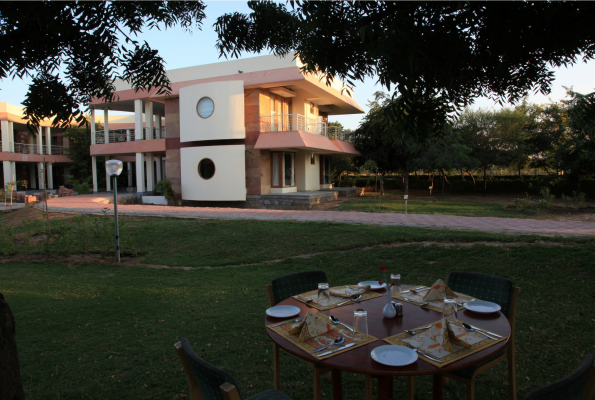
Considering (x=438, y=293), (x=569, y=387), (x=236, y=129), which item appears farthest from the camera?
(x=236, y=129)

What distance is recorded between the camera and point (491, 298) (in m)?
3.29

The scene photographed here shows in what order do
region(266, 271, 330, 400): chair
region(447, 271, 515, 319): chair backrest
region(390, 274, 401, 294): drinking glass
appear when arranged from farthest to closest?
region(266, 271, 330, 400): chair, region(447, 271, 515, 319): chair backrest, region(390, 274, 401, 294): drinking glass

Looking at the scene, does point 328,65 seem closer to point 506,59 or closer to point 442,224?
point 506,59

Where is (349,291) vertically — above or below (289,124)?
below

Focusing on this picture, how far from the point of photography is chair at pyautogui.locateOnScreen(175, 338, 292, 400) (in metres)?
1.60

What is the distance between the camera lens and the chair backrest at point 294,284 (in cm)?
336

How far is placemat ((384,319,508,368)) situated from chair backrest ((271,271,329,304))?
1359mm

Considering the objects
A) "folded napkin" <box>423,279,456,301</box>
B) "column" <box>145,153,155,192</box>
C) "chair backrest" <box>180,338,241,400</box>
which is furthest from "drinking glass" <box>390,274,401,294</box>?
"column" <box>145,153,155,192</box>

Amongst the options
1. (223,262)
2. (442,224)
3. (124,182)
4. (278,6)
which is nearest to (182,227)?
(223,262)

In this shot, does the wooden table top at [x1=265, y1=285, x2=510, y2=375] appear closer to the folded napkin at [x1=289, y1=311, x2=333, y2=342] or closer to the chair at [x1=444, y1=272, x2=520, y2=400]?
the folded napkin at [x1=289, y1=311, x2=333, y2=342]

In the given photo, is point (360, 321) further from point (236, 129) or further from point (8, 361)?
point (236, 129)

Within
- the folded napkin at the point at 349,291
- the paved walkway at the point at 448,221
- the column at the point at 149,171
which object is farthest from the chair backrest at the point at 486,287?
the column at the point at 149,171

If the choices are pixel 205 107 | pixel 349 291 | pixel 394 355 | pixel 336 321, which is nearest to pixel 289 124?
pixel 205 107

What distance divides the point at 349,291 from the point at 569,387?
5.36ft
